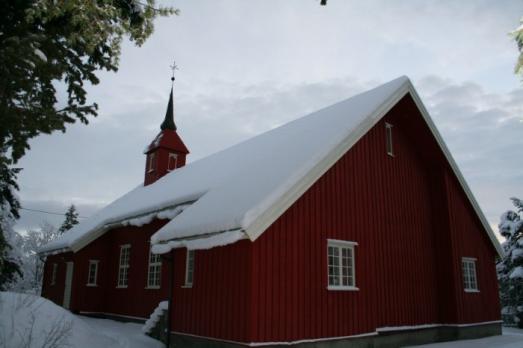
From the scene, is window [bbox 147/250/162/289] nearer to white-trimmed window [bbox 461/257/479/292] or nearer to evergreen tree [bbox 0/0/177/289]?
evergreen tree [bbox 0/0/177/289]

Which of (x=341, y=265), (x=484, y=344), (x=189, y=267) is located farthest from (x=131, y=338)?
(x=484, y=344)

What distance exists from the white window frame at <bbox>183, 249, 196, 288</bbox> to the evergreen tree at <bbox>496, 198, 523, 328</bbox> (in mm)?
14888

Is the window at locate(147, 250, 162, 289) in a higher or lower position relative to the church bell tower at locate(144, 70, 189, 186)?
lower

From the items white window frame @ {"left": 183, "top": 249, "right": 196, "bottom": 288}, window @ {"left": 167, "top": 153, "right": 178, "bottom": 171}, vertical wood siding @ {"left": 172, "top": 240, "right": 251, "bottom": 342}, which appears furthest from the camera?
window @ {"left": 167, "top": 153, "right": 178, "bottom": 171}

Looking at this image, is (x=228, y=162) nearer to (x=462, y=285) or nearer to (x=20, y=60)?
(x=462, y=285)

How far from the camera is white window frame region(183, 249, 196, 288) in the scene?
11.9m

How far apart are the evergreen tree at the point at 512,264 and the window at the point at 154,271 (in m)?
15.0

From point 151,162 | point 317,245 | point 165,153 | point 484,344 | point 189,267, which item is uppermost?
point 165,153

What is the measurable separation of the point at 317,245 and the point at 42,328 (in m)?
6.53

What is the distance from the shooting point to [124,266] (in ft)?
63.1

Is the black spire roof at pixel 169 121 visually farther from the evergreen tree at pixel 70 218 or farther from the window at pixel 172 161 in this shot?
the evergreen tree at pixel 70 218

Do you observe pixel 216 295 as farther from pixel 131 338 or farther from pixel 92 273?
pixel 92 273

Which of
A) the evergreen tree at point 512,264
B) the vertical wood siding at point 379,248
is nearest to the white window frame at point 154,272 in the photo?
the vertical wood siding at point 379,248

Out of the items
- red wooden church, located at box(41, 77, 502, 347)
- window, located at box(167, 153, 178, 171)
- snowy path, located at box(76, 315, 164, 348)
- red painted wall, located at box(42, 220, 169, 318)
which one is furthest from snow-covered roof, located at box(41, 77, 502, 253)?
window, located at box(167, 153, 178, 171)
